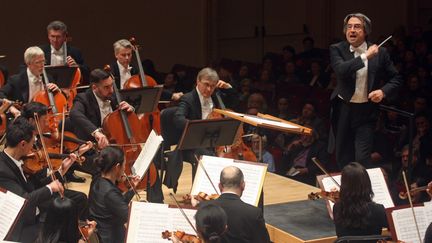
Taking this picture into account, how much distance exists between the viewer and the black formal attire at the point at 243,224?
482cm

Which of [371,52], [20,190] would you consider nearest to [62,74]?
[20,190]

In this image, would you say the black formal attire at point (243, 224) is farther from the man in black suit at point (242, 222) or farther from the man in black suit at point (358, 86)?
the man in black suit at point (358, 86)

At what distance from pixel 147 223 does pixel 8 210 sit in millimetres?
723

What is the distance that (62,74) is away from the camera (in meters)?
7.46

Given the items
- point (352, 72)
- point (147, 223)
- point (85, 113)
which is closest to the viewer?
point (147, 223)

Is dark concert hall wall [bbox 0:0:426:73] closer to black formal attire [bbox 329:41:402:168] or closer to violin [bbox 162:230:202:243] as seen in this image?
black formal attire [bbox 329:41:402:168]

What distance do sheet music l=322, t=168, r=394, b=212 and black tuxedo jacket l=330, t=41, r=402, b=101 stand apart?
0.68m

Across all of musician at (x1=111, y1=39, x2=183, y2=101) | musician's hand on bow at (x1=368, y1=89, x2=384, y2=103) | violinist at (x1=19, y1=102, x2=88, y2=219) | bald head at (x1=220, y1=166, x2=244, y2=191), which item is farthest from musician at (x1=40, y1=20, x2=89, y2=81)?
bald head at (x1=220, y1=166, x2=244, y2=191)

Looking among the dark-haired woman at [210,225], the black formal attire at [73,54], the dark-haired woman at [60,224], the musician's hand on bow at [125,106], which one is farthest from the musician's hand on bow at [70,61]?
the dark-haired woman at [210,225]

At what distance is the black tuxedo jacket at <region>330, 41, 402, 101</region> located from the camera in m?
6.24

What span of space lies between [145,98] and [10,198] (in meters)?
2.29

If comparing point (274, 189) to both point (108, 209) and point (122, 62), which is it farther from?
point (108, 209)

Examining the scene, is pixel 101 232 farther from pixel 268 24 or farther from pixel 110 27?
pixel 268 24

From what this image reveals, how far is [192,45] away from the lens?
1232 centimetres
